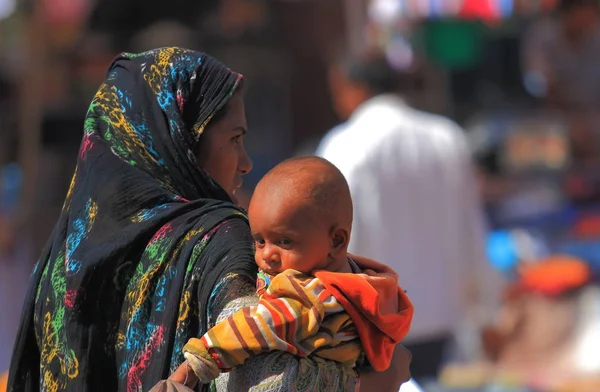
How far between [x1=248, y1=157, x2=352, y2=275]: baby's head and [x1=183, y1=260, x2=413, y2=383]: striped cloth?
0.04 meters

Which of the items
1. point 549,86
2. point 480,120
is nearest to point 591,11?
point 549,86

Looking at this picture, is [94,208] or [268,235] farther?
[94,208]

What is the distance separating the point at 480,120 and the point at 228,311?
6.47m

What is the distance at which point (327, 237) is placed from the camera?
1.88m

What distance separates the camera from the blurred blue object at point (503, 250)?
6.98 m

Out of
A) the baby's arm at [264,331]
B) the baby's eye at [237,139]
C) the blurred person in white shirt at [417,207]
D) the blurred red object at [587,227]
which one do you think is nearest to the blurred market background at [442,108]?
the blurred red object at [587,227]

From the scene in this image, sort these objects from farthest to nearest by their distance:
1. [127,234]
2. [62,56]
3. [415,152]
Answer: [62,56] < [415,152] < [127,234]

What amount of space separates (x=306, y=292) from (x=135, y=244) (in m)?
0.41

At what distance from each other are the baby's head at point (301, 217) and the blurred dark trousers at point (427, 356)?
2838mm

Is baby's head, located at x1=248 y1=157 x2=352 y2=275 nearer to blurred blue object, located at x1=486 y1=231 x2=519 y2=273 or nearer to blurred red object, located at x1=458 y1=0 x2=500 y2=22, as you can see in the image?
blurred blue object, located at x1=486 y1=231 x2=519 y2=273

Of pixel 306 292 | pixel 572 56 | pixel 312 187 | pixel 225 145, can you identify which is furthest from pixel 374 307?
pixel 572 56

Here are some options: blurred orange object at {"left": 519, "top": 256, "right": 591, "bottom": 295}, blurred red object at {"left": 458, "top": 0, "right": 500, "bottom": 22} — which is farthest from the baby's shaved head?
blurred red object at {"left": 458, "top": 0, "right": 500, "bottom": 22}

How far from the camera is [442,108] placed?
8195mm

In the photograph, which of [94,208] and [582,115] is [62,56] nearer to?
[582,115]
